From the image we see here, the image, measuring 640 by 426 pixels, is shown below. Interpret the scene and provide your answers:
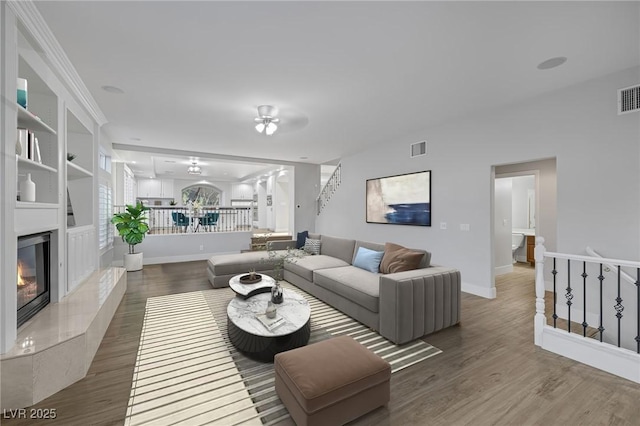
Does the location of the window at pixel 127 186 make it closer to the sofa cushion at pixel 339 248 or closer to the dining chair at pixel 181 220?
the dining chair at pixel 181 220

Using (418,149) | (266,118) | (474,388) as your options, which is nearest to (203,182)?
(266,118)

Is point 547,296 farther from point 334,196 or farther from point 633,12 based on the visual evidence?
point 334,196

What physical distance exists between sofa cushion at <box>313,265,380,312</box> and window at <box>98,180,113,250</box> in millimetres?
4375

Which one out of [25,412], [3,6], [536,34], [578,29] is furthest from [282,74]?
[25,412]

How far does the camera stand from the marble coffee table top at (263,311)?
7.92 feet

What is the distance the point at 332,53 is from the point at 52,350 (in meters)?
3.38

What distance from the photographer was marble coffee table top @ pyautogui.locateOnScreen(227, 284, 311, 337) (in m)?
2.41

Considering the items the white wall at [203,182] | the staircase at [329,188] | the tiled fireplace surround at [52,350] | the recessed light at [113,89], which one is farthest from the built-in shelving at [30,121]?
the white wall at [203,182]

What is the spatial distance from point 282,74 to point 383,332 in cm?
303

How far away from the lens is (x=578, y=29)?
2.26m

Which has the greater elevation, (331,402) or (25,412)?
(331,402)

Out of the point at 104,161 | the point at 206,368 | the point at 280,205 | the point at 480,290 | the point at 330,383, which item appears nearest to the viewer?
the point at 330,383

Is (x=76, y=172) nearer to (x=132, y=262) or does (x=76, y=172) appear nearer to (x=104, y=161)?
(x=104, y=161)

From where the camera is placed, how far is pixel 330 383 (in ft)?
5.35
